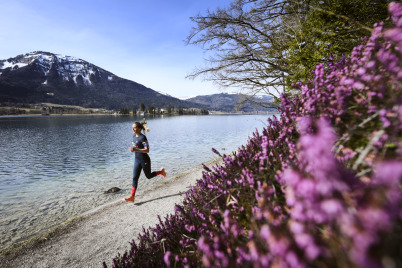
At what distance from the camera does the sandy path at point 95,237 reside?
13.6 feet

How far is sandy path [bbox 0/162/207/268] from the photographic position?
4.14 meters

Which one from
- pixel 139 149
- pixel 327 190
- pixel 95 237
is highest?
pixel 327 190

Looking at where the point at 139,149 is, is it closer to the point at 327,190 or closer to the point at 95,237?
the point at 95,237

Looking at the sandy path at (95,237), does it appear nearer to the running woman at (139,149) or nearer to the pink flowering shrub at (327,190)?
the running woman at (139,149)

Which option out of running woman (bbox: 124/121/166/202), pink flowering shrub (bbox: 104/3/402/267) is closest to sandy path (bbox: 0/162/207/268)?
running woman (bbox: 124/121/166/202)

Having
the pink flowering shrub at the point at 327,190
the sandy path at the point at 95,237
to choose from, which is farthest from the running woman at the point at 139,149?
the pink flowering shrub at the point at 327,190

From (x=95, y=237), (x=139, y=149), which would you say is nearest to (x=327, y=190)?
(x=95, y=237)

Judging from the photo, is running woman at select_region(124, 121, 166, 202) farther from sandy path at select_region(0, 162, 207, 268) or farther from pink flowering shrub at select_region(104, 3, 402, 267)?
pink flowering shrub at select_region(104, 3, 402, 267)

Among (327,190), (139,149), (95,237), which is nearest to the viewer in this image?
(327,190)

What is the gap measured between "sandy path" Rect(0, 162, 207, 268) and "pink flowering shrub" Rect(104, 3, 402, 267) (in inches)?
Answer: 57.5

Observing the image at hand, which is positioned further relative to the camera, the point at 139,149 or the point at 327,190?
the point at 139,149

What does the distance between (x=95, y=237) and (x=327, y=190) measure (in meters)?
5.92

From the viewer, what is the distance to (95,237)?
16.3 ft

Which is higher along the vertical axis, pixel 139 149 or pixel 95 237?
pixel 139 149
